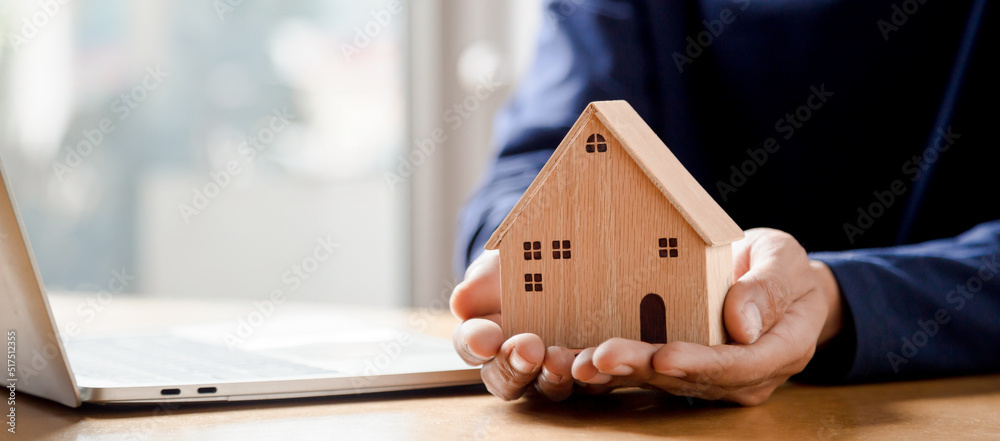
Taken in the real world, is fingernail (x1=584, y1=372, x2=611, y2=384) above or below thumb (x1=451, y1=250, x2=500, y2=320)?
below

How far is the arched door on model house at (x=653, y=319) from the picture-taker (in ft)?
2.23

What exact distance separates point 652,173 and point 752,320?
0.16 m

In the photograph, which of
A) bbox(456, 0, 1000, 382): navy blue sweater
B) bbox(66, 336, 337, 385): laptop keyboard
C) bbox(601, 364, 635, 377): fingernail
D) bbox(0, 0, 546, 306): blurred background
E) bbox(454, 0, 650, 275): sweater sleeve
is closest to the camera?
bbox(601, 364, 635, 377): fingernail

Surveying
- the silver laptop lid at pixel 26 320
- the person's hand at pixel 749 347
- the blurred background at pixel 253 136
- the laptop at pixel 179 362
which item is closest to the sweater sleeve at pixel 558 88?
the laptop at pixel 179 362

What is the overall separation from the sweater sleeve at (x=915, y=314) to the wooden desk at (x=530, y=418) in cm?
6

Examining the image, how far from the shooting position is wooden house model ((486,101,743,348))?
0.67 m

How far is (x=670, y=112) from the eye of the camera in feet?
4.93

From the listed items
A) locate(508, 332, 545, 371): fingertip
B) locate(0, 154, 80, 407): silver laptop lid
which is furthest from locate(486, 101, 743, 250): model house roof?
locate(0, 154, 80, 407): silver laptop lid

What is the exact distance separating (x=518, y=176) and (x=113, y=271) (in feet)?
9.62

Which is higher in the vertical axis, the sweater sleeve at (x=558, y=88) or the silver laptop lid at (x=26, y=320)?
the sweater sleeve at (x=558, y=88)

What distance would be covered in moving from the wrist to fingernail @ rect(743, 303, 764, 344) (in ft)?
0.59

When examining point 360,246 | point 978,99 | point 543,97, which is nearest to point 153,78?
point 360,246

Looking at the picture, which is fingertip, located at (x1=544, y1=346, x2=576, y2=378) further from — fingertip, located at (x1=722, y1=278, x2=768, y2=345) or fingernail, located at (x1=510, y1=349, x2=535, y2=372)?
fingertip, located at (x1=722, y1=278, x2=768, y2=345)

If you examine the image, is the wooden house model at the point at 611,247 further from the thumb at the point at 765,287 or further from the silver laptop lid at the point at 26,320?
the silver laptop lid at the point at 26,320
